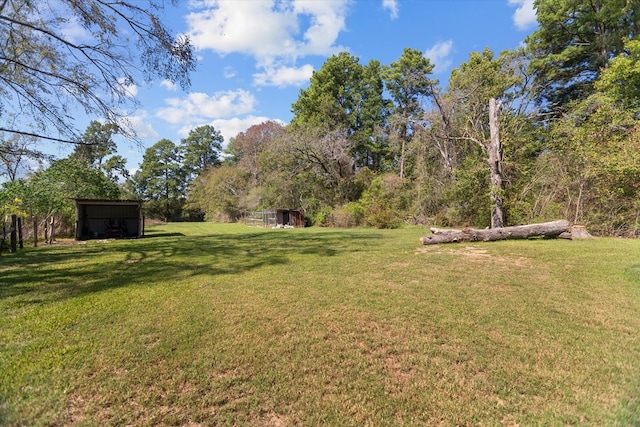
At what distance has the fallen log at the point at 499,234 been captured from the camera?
961 cm

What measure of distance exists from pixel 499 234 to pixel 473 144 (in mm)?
10456

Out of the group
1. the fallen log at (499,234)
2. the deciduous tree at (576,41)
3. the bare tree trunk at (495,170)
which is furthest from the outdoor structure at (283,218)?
the deciduous tree at (576,41)

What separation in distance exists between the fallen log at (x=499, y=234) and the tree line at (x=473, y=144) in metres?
2.74

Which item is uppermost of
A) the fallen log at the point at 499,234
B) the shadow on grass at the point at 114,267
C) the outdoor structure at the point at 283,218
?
the outdoor structure at the point at 283,218

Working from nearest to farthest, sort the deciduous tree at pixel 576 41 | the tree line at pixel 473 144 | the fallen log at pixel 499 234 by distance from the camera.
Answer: the fallen log at pixel 499 234 → the tree line at pixel 473 144 → the deciduous tree at pixel 576 41

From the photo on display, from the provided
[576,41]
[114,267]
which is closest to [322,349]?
[114,267]

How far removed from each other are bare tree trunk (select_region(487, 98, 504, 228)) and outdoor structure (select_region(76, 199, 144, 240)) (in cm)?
1598

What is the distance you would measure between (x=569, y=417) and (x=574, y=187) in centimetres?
1280

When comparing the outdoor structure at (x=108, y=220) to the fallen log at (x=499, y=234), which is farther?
the outdoor structure at (x=108, y=220)

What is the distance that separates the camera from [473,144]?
1844 centimetres

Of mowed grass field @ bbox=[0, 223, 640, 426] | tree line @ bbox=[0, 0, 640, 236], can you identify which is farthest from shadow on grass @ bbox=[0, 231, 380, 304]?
tree line @ bbox=[0, 0, 640, 236]

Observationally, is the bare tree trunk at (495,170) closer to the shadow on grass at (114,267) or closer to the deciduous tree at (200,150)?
the shadow on grass at (114,267)

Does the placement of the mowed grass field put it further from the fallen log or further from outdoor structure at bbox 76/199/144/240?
outdoor structure at bbox 76/199/144/240

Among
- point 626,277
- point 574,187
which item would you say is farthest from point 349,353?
point 574,187
